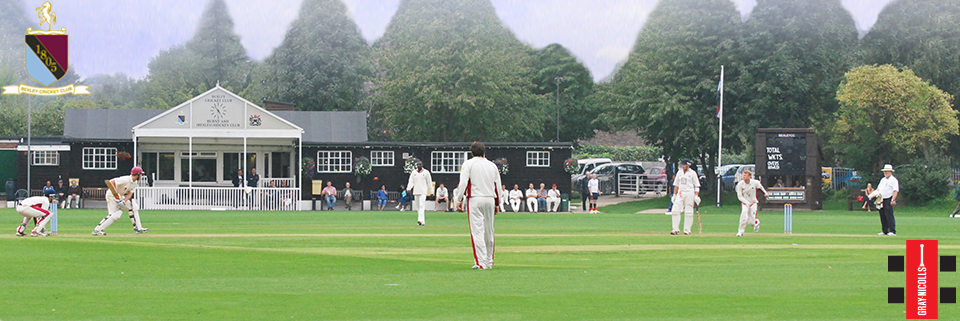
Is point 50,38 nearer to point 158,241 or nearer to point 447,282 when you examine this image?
point 158,241

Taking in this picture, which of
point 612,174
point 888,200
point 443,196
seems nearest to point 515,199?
point 443,196

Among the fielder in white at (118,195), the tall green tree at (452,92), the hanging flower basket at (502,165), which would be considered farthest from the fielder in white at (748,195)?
the tall green tree at (452,92)

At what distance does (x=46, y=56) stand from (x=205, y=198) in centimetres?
1521

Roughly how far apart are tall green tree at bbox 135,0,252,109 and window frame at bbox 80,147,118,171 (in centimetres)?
4311

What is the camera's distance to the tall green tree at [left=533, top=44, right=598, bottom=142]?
67.9 meters

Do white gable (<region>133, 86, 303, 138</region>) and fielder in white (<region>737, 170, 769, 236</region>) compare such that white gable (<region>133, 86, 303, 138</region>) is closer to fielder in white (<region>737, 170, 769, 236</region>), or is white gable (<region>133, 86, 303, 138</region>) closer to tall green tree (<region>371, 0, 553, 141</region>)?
tall green tree (<region>371, 0, 553, 141</region>)

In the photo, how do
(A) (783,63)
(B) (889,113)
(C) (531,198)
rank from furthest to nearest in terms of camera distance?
(A) (783,63) < (B) (889,113) < (C) (531,198)

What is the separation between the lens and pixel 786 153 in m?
38.5

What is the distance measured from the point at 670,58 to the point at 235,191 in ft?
71.8

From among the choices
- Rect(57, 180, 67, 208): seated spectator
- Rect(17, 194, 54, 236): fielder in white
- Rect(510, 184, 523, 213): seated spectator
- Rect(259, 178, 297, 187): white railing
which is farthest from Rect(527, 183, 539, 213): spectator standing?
Rect(17, 194, 54, 236): fielder in white

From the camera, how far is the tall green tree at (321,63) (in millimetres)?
62219

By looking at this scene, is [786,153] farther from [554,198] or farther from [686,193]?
[686,193]

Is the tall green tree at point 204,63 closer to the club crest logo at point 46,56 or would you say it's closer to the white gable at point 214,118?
the club crest logo at point 46,56

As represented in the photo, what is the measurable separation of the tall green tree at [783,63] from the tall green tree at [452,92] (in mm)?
13736
